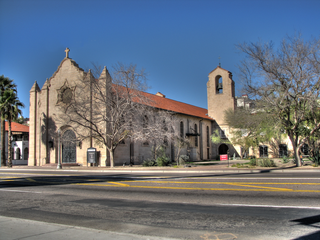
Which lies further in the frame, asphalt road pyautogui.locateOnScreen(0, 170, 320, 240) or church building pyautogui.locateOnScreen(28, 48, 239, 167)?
church building pyautogui.locateOnScreen(28, 48, 239, 167)

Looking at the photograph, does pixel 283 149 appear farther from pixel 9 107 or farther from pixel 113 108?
pixel 9 107

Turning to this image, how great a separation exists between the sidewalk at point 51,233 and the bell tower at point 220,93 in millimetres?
45929

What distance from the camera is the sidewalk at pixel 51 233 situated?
5105 millimetres

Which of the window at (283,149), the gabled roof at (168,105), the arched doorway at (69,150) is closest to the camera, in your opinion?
the arched doorway at (69,150)

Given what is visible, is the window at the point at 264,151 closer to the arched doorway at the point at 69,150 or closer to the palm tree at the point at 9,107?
the arched doorway at the point at 69,150

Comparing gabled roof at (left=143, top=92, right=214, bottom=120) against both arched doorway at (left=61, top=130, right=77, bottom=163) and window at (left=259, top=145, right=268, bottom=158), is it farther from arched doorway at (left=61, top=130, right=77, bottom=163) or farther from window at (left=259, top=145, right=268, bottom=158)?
arched doorway at (left=61, top=130, right=77, bottom=163)

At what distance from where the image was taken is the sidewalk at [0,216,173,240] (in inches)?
201

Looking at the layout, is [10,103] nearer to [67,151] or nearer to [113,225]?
[67,151]

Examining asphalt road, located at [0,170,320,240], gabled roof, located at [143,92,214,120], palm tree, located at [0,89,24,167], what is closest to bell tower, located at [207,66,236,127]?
gabled roof, located at [143,92,214,120]

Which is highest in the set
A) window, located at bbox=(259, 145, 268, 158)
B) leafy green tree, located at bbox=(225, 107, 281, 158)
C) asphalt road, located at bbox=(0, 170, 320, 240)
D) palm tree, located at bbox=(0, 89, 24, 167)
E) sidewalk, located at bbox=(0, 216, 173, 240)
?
palm tree, located at bbox=(0, 89, 24, 167)

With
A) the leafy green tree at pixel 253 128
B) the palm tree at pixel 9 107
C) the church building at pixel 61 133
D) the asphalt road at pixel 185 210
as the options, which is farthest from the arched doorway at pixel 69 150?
the asphalt road at pixel 185 210

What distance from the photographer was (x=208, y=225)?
610 cm

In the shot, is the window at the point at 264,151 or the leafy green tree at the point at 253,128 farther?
the window at the point at 264,151

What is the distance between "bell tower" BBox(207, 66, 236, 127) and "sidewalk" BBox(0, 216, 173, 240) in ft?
151
